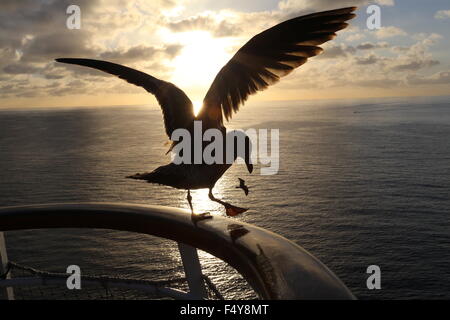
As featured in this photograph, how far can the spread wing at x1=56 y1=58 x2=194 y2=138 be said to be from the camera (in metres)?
4.68

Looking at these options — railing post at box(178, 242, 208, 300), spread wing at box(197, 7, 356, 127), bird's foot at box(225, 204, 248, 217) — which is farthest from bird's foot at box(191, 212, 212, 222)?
spread wing at box(197, 7, 356, 127)

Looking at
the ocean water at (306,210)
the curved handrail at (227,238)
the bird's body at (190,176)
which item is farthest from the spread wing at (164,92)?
the ocean water at (306,210)

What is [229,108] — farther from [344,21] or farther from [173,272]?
[173,272]

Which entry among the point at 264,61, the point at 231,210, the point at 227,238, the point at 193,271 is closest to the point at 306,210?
the point at 231,210

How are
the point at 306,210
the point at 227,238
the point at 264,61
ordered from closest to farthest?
1. the point at 227,238
2. the point at 264,61
3. the point at 306,210

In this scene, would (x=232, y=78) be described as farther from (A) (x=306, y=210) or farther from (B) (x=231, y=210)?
(A) (x=306, y=210)

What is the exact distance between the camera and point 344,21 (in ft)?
14.0

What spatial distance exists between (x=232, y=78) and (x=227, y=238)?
79.0 inches

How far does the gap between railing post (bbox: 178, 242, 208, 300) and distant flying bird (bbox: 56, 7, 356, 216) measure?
43 centimetres

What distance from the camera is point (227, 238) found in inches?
139

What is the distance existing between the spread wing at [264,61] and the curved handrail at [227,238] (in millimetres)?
1226

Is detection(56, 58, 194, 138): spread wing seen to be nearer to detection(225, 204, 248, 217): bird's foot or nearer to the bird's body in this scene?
the bird's body

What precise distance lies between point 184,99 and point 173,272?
247 ft

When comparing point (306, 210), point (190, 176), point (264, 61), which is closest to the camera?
point (190, 176)
